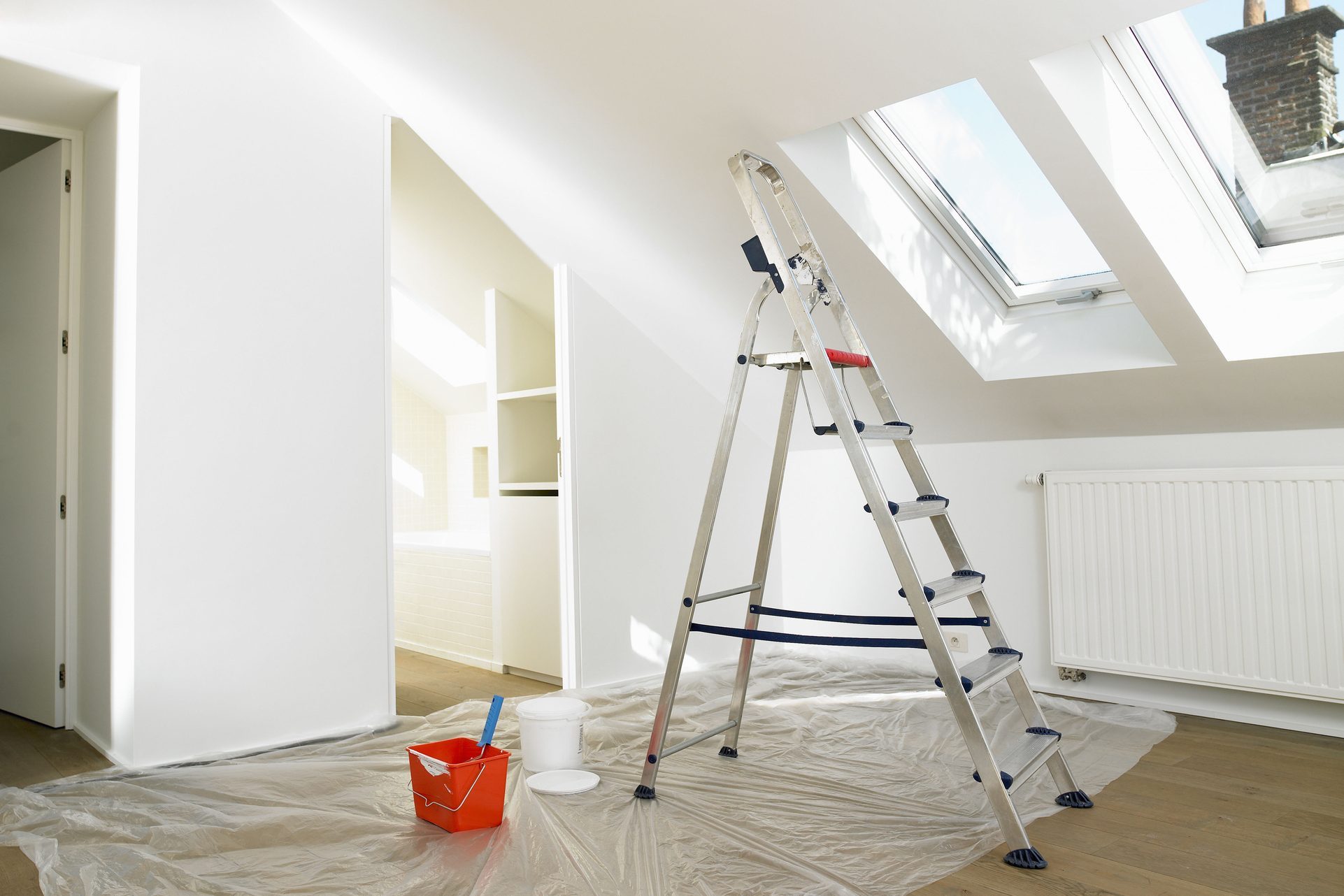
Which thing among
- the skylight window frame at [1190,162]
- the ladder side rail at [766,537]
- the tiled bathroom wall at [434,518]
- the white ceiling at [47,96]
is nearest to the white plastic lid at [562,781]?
the ladder side rail at [766,537]

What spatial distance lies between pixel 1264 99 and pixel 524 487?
10.6 feet

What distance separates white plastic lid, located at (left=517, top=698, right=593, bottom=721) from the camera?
9.11 ft

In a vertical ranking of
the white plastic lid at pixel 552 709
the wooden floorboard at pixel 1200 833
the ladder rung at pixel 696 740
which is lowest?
the wooden floorboard at pixel 1200 833

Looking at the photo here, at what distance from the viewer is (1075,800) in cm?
250

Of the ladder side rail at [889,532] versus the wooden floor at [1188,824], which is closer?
the wooden floor at [1188,824]

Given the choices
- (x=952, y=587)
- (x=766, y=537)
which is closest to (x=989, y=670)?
(x=952, y=587)

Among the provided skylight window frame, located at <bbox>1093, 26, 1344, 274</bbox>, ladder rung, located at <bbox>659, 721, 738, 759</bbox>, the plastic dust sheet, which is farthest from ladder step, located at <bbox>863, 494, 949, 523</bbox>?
skylight window frame, located at <bbox>1093, 26, 1344, 274</bbox>

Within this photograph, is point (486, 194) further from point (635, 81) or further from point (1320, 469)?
point (1320, 469)

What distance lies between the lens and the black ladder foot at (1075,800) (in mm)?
2490

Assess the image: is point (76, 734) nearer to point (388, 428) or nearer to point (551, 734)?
point (388, 428)

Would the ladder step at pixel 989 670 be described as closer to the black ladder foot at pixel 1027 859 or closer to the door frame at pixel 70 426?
the black ladder foot at pixel 1027 859

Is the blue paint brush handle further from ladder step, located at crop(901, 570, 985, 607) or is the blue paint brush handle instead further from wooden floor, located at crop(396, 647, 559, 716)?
wooden floor, located at crop(396, 647, 559, 716)

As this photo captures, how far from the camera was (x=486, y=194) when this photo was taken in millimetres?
3912

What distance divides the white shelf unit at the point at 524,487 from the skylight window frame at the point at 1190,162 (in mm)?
2495
